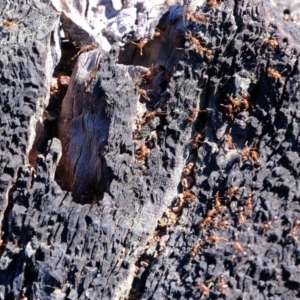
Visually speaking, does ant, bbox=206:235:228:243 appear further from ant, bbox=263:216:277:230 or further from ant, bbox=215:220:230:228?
ant, bbox=263:216:277:230

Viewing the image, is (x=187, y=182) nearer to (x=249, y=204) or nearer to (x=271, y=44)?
(x=249, y=204)

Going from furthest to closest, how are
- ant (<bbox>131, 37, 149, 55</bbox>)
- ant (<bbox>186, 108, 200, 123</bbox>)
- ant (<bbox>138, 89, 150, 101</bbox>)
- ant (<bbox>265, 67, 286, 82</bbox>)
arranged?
ant (<bbox>131, 37, 149, 55</bbox>) → ant (<bbox>138, 89, 150, 101</bbox>) → ant (<bbox>186, 108, 200, 123</bbox>) → ant (<bbox>265, 67, 286, 82</bbox>)

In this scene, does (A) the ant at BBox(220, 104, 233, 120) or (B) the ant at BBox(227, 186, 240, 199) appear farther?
(A) the ant at BBox(220, 104, 233, 120)

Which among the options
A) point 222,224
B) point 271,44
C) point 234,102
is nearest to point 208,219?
point 222,224

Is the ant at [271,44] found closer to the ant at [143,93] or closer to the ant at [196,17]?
the ant at [196,17]

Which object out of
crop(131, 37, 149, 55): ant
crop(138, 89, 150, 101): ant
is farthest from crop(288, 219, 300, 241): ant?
crop(131, 37, 149, 55): ant

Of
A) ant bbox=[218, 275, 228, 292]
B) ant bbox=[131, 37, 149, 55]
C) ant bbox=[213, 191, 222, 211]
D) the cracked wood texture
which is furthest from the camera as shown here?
ant bbox=[131, 37, 149, 55]

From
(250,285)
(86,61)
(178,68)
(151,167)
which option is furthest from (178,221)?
(86,61)

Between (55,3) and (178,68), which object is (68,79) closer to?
(55,3)

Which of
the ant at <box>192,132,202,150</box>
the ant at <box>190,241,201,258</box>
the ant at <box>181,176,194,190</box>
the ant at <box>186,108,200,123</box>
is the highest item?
the ant at <box>186,108,200,123</box>
